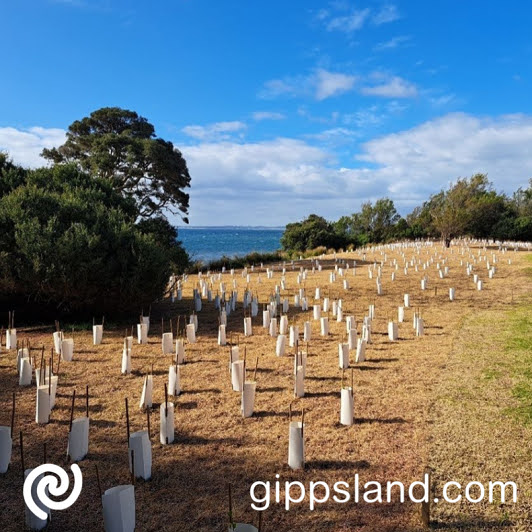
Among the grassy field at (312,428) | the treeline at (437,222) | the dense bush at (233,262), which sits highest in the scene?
the treeline at (437,222)

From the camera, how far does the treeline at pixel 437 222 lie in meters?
42.8

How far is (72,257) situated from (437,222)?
3482 cm

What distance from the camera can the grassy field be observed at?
333 cm

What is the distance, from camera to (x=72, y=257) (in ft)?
31.2

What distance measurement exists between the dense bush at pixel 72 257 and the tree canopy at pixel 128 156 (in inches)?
597

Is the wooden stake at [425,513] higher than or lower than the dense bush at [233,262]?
lower

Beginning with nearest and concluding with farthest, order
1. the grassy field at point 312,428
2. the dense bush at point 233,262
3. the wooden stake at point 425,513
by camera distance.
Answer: the wooden stake at point 425,513 → the grassy field at point 312,428 → the dense bush at point 233,262

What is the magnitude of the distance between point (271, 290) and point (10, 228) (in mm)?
8765

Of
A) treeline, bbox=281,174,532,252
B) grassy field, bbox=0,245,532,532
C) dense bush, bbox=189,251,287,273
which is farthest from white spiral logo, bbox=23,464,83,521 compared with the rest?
treeline, bbox=281,174,532,252

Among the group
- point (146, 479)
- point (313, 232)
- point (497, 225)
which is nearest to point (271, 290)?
point (146, 479)

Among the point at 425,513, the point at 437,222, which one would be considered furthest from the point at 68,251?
the point at 437,222

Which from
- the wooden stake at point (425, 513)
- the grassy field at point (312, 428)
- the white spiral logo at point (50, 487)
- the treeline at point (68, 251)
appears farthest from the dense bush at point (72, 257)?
the wooden stake at point (425, 513)

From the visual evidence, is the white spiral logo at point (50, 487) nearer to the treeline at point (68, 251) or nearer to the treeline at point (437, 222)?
the treeline at point (68, 251)

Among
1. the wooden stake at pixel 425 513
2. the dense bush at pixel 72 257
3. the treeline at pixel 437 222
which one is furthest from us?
the treeline at pixel 437 222
